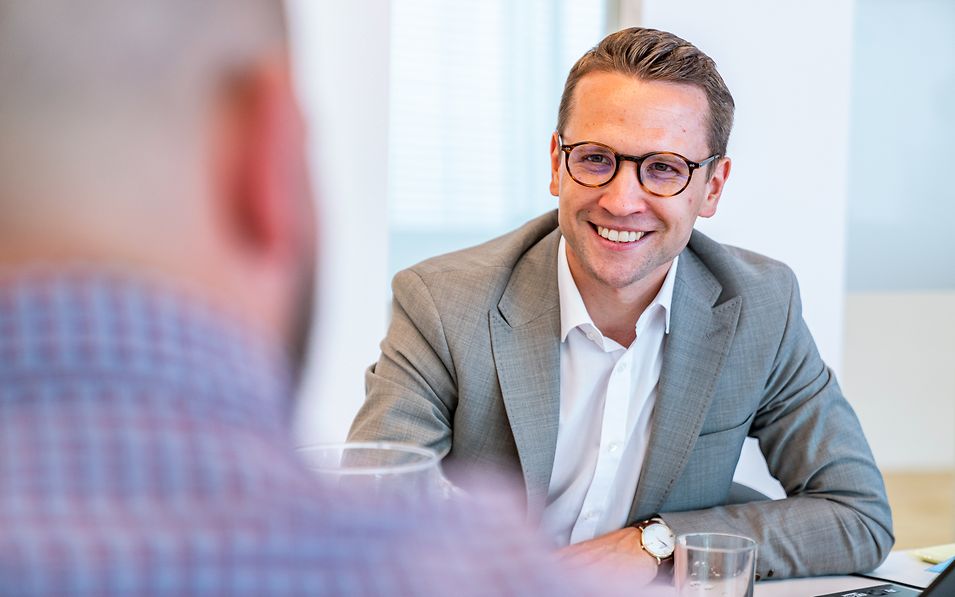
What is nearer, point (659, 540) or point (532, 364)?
point (659, 540)

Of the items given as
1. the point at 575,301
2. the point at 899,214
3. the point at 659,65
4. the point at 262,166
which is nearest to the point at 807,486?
the point at 575,301

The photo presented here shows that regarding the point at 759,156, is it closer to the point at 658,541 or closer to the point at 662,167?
the point at 662,167

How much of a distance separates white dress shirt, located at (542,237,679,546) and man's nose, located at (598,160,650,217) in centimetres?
16

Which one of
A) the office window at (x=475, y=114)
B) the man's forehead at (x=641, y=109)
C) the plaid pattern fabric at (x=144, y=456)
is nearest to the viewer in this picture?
the plaid pattern fabric at (x=144, y=456)

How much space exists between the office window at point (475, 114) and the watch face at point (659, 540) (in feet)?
5.44

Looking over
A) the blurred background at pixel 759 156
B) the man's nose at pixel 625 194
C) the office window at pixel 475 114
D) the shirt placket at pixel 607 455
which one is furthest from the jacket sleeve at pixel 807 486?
the office window at pixel 475 114

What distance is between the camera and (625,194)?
1625 millimetres

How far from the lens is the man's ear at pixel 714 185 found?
1766 mm

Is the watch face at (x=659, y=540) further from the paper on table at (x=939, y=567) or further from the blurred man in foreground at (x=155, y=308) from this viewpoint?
the blurred man in foreground at (x=155, y=308)

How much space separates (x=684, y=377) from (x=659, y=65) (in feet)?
1.63

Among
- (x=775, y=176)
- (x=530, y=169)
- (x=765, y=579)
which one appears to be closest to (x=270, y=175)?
(x=765, y=579)

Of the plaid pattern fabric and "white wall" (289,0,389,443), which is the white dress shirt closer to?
"white wall" (289,0,389,443)

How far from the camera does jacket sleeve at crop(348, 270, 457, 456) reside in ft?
5.20

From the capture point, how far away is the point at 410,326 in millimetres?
1686
